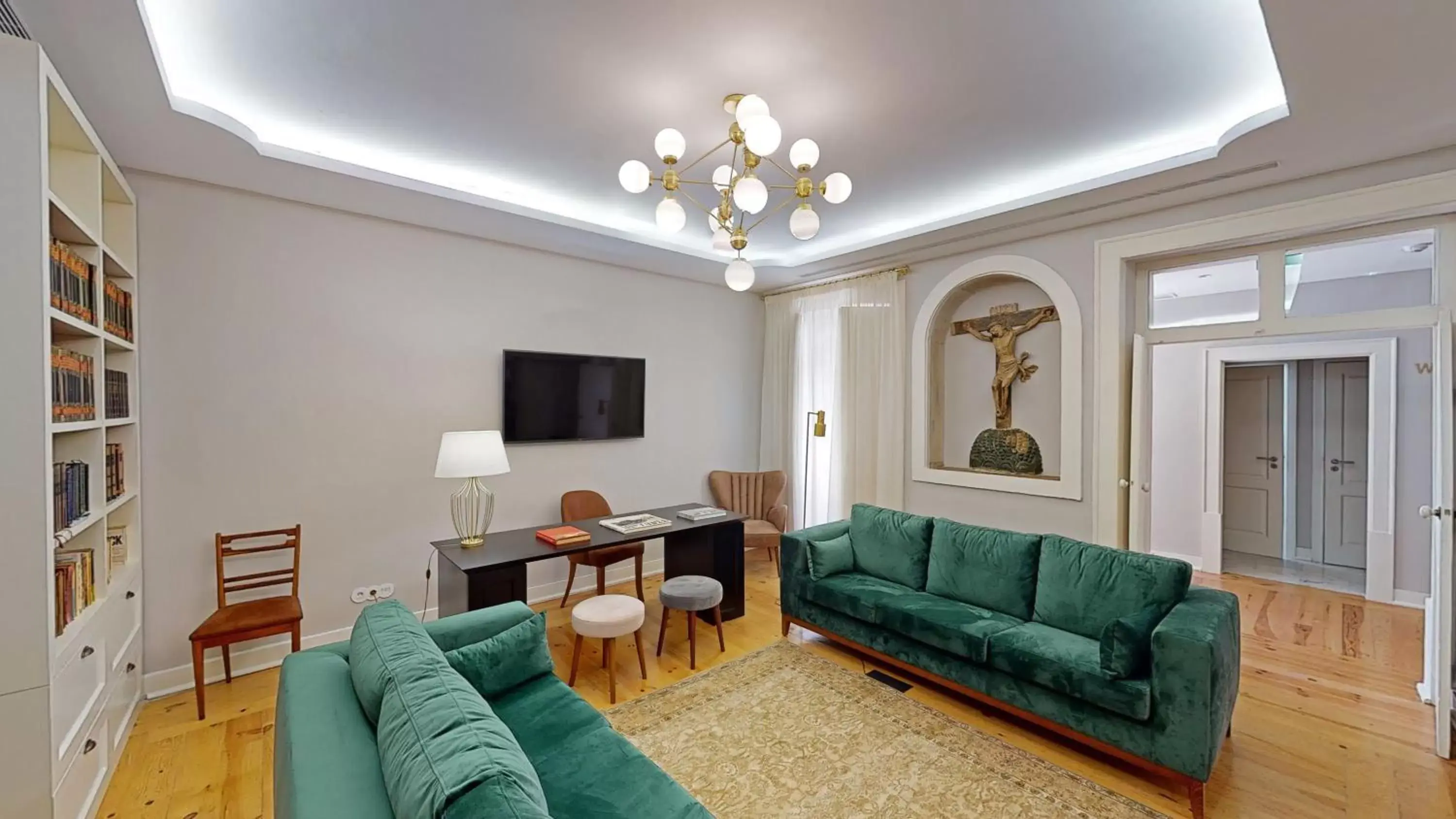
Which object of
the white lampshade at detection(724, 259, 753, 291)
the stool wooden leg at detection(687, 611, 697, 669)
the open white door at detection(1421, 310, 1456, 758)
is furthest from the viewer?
the stool wooden leg at detection(687, 611, 697, 669)

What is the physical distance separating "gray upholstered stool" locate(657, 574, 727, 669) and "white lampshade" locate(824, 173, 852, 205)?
7.19 feet

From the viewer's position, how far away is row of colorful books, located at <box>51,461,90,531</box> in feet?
6.28

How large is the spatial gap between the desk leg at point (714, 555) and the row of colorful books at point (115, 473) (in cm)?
269

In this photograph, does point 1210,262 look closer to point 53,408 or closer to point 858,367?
point 858,367

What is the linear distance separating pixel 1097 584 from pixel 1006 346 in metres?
2.00

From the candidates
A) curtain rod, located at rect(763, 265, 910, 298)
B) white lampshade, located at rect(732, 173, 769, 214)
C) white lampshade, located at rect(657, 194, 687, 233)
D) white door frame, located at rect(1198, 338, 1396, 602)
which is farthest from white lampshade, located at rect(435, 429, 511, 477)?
white door frame, located at rect(1198, 338, 1396, 602)

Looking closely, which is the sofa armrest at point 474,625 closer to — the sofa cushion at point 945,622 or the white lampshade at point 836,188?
the sofa cushion at point 945,622

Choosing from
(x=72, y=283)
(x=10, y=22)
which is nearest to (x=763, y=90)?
(x=10, y=22)

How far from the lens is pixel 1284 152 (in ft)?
8.41

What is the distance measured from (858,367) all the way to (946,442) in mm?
942

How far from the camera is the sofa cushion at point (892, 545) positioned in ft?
10.9

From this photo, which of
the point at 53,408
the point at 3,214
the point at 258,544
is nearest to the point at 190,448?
the point at 258,544

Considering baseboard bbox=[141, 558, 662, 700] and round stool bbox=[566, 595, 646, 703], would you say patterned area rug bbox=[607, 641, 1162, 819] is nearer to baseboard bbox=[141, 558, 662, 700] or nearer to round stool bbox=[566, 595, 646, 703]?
round stool bbox=[566, 595, 646, 703]

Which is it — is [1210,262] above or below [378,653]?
above
